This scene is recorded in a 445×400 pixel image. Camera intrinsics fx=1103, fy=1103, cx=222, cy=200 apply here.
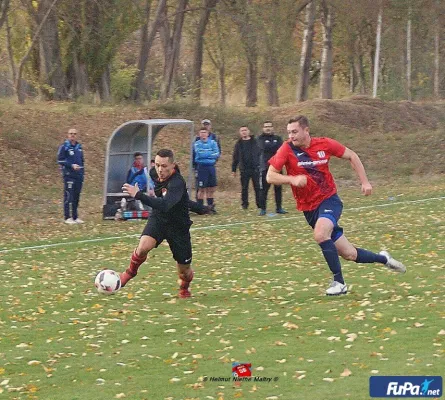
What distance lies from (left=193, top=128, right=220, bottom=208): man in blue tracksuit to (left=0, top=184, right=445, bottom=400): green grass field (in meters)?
5.82

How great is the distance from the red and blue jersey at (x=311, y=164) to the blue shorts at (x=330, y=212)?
0.17ft

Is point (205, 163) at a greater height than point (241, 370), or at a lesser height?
greater

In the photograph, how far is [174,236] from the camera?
42.2 feet

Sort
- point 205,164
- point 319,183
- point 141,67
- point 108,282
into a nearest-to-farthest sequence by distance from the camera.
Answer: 1. point 319,183
2. point 108,282
3. point 205,164
4. point 141,67

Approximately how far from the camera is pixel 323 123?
45.8 meters

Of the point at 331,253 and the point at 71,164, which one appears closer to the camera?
the point at 331,253

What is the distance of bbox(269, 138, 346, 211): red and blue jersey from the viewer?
12.4 m

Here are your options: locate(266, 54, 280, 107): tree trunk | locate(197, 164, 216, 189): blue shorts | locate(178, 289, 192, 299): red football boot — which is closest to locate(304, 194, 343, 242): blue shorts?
locate(178, 289, 192, 299): red football boot

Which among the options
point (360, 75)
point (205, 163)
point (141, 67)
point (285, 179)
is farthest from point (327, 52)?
point (285, 179)

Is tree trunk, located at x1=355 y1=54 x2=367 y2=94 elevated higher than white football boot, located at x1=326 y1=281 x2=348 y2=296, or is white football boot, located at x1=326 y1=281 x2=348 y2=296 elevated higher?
tree trunk, located at x1=355 y1=54 x2=367 y2=94

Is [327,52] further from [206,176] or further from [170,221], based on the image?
[170,221]

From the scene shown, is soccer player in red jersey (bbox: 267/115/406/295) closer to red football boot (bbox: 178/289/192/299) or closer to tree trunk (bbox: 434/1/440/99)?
red football boot (bbox: 178/289/192/299)

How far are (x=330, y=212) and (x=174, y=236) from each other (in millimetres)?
1863

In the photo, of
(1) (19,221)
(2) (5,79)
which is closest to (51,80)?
(1) (19,221)
